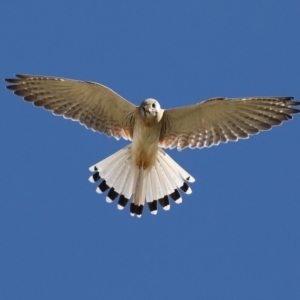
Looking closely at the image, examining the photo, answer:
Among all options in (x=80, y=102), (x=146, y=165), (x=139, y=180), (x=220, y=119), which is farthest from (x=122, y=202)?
(x=220, y=119)

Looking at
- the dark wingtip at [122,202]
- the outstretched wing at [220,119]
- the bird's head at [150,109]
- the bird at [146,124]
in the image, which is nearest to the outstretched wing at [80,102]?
the bird at [146,124]

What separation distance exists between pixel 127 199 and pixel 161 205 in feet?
1.41

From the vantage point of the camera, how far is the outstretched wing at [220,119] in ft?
41.7

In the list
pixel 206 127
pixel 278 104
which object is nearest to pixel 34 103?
pixel 206 127

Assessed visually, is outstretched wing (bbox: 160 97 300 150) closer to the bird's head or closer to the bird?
the bird

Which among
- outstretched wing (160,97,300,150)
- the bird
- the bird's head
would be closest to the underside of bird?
the bird

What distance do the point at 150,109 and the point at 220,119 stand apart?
35.3 inches

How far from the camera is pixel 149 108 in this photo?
12.6 meters

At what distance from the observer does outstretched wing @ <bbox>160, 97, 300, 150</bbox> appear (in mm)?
12711

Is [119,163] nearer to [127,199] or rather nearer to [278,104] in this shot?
[127,199]

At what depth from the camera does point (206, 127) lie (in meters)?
13.0

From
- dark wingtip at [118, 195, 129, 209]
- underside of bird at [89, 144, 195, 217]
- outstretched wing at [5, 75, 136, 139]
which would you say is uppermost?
outstretched wing at [5, 75, 136, 139]

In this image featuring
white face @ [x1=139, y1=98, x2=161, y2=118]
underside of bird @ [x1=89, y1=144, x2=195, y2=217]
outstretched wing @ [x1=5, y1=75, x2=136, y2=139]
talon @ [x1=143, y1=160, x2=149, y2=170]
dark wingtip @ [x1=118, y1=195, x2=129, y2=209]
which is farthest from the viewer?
dark wingtip @ [x1=118, y1=195, x2=129, y2=209]

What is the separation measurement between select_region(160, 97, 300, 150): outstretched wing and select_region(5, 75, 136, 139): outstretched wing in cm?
52
